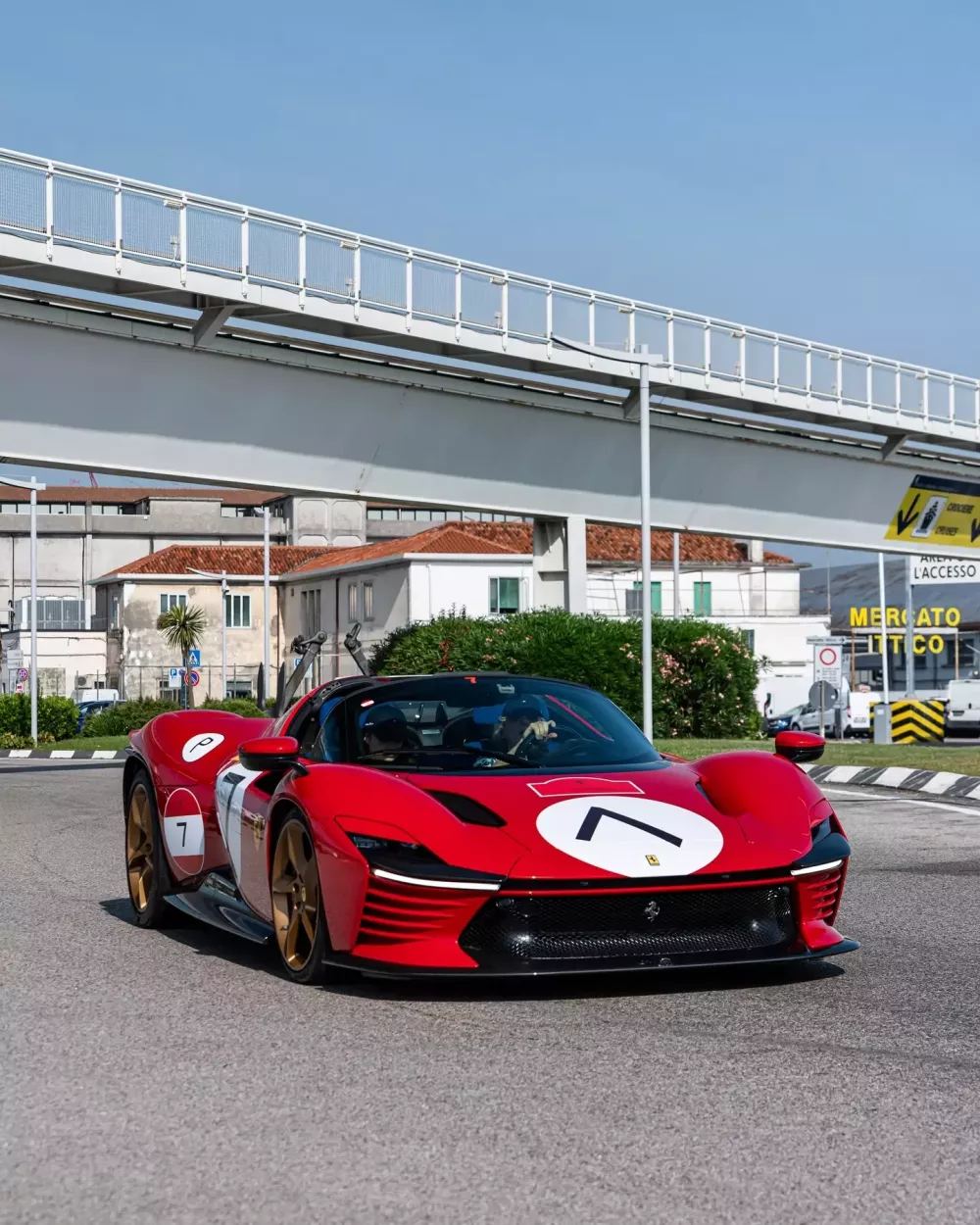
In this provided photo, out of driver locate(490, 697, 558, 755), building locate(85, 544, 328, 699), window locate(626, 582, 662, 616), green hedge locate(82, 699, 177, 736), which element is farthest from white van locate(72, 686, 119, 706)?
driver locate(490, 697, 558, 755)

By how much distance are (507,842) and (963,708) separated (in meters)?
49.2

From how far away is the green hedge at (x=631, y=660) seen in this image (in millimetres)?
35656

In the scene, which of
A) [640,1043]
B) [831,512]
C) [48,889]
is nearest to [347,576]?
[831,512]

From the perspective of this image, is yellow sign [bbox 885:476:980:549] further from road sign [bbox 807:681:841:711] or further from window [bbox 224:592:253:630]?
window [bbox 224:592:253:630]

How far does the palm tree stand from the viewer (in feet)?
283

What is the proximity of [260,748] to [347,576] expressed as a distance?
70282mm

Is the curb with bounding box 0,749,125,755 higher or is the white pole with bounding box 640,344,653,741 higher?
the white pole with bounding box 640,344,653,741

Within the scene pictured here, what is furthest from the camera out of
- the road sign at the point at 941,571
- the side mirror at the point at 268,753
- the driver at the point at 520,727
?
the road sign at the point at 941,571

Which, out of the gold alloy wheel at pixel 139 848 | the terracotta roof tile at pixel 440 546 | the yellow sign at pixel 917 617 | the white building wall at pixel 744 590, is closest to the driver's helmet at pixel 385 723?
the gold alloy wheel at pixel 139 848

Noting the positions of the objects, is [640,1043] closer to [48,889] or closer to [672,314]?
[48,889]

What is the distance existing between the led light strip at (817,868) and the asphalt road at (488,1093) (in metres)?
0.45

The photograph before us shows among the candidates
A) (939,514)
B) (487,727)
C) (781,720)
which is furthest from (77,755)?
(487,727)

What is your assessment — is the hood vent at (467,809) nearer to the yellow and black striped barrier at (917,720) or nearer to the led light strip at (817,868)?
the led light strip at (817,868)

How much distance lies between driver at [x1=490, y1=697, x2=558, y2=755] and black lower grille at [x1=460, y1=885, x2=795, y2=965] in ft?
4.86
